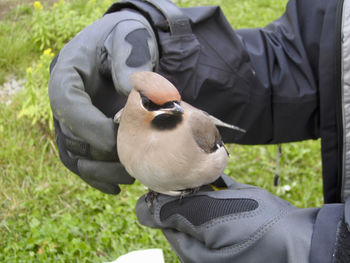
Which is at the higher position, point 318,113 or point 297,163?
point 318,113

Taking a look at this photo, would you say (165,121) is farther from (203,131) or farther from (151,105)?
(203,131)

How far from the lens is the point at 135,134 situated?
2.01 metres

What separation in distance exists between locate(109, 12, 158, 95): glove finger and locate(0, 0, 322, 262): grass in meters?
1.45

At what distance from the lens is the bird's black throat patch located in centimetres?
198

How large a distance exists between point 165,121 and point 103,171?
0.59 metres

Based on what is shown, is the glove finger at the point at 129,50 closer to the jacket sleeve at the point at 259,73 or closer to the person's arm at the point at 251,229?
the jacket sleeve at the point at 259,73

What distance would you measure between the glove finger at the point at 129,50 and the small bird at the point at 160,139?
17 centimetres

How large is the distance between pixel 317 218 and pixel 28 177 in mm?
2835

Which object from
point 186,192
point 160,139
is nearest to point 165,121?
point 160,139

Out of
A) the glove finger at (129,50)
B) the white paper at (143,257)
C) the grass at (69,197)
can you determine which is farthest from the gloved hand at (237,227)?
the grass at (69,197)

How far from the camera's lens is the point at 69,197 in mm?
3660

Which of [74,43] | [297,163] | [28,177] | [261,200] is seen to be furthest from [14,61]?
[261,200]

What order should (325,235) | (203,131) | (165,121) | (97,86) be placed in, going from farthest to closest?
(97,86)
(203,131)
(165,121)
(325,235)

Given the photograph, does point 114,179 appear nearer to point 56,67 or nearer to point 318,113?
point 56,67
